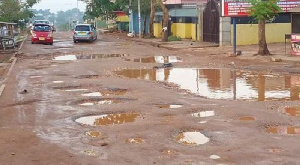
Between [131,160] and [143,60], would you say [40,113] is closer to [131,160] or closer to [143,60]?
[131,160]

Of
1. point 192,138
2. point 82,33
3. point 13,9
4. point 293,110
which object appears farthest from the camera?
point 13,9

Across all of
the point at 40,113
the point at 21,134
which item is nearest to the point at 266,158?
the point at 21,134

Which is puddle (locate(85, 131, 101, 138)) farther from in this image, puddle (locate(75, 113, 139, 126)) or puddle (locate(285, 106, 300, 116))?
puddle (locate(285, 106, 300, 116))

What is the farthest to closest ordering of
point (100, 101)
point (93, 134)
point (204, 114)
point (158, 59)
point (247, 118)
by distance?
point (158, 59), point (100, 101), point (204, 114), point (247, 118), point (93, 134)

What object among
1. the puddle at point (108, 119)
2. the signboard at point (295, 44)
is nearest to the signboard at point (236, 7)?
the signboard at point (295, 44)

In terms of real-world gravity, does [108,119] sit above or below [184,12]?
below

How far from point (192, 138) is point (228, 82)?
722 cm

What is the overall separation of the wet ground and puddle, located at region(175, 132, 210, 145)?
2cm

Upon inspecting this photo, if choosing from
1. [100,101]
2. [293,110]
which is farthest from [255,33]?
[293,110]

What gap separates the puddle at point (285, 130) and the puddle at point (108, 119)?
9.56 ft

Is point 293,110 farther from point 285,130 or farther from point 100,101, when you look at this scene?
point 100,101

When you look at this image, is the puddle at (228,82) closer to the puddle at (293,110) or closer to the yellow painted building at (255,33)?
the puddle at (293,110)

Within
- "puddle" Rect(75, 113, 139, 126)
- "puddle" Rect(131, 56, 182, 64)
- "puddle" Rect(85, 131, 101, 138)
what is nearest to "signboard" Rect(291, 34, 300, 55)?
"puddle" Rect(131, 56, 182, 64)

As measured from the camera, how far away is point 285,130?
8.76 m
